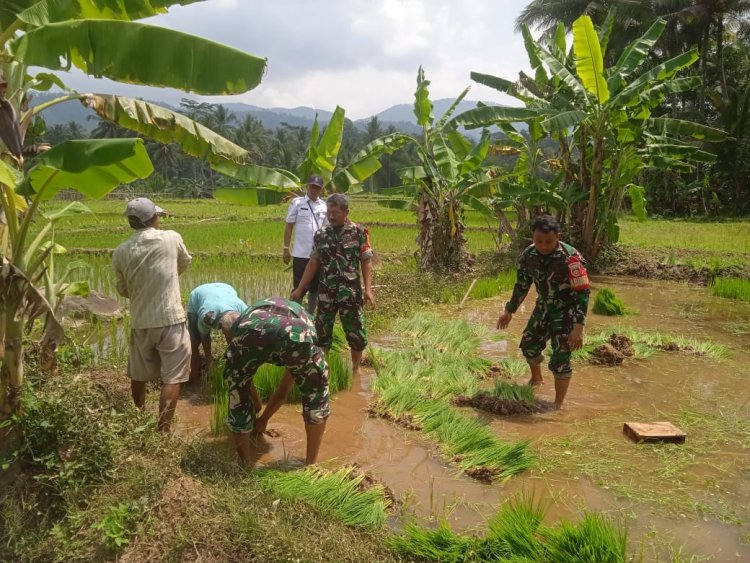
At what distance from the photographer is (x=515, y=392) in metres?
4.29

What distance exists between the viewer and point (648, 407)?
4246mm

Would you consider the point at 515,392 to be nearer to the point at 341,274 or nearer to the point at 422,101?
the point at 341,274

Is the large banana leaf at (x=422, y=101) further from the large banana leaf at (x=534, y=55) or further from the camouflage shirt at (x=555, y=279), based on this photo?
the camouflage shirt at (x=555, y=279)

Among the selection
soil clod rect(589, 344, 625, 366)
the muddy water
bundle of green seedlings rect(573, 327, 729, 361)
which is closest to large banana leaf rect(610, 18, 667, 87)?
bundle of green seedlings rect(573, 327, 729, 361)

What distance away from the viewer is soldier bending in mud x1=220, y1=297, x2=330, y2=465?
2861mm

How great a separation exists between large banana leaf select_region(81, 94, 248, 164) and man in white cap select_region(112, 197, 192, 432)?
72 cm

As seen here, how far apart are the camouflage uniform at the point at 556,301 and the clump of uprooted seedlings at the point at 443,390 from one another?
2.37 feet

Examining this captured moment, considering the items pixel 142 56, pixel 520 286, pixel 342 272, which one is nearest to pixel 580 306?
pixel 520 286

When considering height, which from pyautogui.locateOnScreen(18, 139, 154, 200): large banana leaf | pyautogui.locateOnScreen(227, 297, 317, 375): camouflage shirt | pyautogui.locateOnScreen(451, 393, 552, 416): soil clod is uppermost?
pyautogui.locateOnScreen(18, 139, 154, 200): large banana leaf

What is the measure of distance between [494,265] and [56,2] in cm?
867

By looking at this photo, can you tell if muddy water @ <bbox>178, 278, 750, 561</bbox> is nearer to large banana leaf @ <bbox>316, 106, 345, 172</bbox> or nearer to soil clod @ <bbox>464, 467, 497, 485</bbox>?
soil clod @ <bbox>464, 467, 497, 485</bbox>

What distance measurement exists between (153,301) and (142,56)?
1.46m

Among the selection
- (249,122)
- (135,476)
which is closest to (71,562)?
(135,476)

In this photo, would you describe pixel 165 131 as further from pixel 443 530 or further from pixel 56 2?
pixel 443 530
